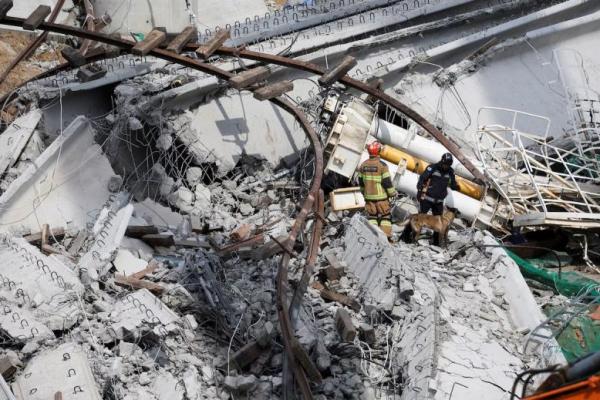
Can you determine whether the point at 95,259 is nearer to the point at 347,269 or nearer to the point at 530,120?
the point at 347,269

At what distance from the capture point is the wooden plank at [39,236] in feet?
34.9

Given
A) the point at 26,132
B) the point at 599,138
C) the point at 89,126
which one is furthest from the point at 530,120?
the point at 26,132

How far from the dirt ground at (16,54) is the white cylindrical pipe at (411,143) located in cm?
587

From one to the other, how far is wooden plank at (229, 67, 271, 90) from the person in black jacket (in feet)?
8.29

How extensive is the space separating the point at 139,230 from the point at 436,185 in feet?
12.6

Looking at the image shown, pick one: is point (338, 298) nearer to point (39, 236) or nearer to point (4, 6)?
point (39, 236)

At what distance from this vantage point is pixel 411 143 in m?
12.4

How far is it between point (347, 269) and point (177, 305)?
6.97 feet

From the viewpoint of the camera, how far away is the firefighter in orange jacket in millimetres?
11266

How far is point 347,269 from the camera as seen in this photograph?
33.8ft

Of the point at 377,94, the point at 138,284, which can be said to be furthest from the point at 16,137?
the point at 377,94

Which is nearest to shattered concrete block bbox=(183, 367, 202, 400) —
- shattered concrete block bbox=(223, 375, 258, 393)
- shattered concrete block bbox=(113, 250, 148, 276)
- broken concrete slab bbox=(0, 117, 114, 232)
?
shattered concrete block bbox=(223, 375, 258, 393)

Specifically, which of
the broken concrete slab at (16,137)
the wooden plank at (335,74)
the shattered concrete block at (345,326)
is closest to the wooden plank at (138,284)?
the shattered concrete block at (345,326)

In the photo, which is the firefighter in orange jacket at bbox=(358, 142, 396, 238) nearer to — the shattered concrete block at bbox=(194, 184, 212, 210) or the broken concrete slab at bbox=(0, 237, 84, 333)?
the shattered concrete block at bbox=(194, 184, 212, 210)
